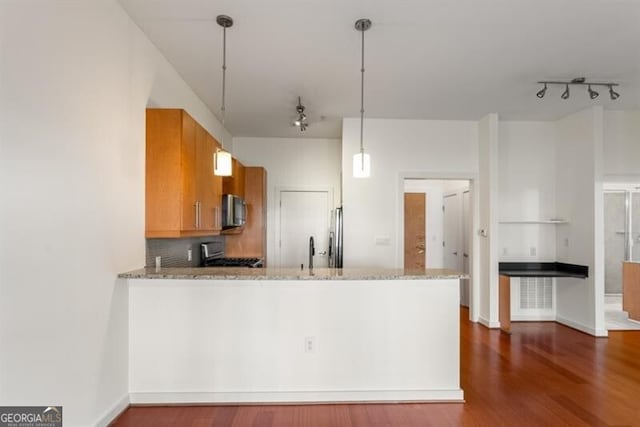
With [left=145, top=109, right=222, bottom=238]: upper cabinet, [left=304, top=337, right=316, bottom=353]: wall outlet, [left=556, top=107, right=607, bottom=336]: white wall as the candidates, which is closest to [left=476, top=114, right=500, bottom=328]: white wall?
[left=556, top=107, right=607, bottom=336]: white wall

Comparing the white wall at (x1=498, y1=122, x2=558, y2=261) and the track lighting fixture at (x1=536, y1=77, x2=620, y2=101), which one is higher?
the track lighting fixture at (x1=536, y1=77, x2=620, y2=101)

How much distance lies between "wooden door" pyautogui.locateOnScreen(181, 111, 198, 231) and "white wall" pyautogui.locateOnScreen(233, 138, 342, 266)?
2.88 metres

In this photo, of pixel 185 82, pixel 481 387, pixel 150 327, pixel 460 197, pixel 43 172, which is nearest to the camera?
pixel 43 172

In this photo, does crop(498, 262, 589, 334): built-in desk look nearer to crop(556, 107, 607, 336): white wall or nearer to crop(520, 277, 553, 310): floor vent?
crop(556, 107, 607, 336): white wall

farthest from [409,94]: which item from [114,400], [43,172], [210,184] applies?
[114,400]

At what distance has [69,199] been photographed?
74.0 inches

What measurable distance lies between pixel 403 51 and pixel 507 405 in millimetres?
3013

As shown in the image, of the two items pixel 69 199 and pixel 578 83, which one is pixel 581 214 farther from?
pixel 69 199

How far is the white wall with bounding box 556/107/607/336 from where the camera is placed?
14.0 ft

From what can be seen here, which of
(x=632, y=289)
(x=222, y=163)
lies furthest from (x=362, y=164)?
(x=632, y=289)

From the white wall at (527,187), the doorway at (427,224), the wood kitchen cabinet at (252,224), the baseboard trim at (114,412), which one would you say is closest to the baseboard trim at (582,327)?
the white wall at (527,187)

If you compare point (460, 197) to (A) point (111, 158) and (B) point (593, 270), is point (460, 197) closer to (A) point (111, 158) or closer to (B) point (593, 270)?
(B) point (593, 270)

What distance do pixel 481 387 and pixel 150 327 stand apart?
9.13 ft

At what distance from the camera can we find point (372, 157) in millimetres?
4746
